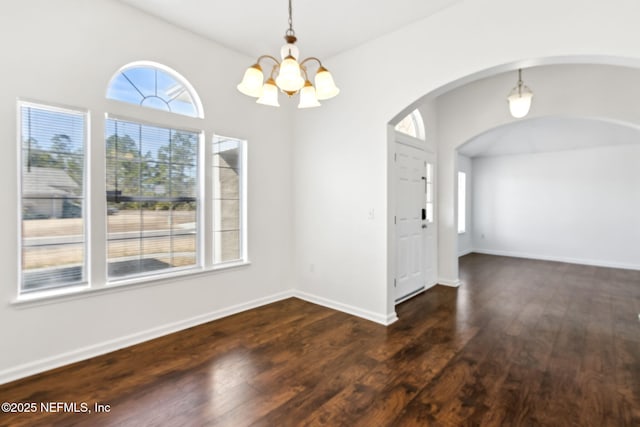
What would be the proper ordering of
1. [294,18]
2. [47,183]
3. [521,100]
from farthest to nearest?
[521,100] → [294,18] → [47,183]

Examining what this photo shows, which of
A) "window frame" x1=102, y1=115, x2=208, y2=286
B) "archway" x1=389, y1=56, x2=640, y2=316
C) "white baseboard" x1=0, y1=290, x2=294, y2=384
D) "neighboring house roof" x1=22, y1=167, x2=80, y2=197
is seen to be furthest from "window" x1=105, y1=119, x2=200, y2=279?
"archway" x1=389, y1=56, x2=640, y2=316

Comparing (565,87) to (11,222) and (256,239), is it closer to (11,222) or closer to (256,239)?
(256,239)

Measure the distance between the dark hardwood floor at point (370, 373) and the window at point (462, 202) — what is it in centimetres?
408

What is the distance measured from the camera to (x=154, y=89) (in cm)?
308

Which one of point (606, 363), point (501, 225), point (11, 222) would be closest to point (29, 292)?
point (11, 222)

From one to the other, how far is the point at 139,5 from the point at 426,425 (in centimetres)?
420

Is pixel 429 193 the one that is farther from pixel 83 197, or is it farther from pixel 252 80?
pixel 83 197

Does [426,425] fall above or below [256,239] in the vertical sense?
below

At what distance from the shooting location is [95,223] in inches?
106

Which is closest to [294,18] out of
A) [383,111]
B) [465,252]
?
[383,111]

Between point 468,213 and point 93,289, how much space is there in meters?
8.22

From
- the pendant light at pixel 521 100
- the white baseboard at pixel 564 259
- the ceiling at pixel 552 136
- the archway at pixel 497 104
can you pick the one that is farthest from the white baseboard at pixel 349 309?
the white baseboard at pixel 564 259

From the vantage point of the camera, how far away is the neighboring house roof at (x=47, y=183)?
240 cm

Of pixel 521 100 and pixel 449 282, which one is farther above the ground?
pixel 521 100
